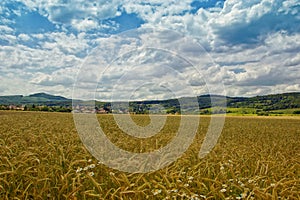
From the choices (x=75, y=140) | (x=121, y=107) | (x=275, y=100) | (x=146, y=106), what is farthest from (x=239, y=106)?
(x=75, y=140)

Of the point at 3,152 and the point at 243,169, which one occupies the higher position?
the point at 3,152

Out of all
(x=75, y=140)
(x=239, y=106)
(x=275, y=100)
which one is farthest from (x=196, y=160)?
(x=275, y=100)

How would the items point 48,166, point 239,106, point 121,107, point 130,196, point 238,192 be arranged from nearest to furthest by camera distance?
point 130,196, point 238,192, point 48,166, point 121,107, point 239,106

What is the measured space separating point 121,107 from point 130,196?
29724 millimetres

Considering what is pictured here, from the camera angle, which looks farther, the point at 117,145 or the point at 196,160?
the point at 117,145

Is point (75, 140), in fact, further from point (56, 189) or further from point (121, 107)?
point (121, 107)

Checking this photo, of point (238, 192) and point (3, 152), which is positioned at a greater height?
point (3, 152)

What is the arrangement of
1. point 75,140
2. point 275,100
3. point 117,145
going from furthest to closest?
1. point 275,100
2. point 75,140
3. point 117,145

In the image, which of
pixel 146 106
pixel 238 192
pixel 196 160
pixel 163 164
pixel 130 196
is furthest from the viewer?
pixel 146 106

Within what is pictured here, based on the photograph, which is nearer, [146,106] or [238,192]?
[238,192]

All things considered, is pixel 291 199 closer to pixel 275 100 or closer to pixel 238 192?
pixel 238 192

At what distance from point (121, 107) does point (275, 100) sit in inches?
4365

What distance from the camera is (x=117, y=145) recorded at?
8.43 meters

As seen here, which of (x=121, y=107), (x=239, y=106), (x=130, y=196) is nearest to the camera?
(x=130, y=196)
